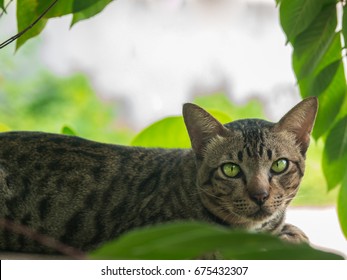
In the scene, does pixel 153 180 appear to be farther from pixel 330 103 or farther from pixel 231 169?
pixel 330 103

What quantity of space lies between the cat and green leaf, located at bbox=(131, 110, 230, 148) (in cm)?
2

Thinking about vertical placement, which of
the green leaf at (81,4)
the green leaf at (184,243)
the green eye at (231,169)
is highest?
the green leaf at (81,4)

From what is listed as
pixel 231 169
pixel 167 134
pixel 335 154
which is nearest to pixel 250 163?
pixel 231 169

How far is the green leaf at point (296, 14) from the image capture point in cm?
79

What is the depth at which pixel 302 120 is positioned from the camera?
3.02ft

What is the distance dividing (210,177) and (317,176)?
8.29ft

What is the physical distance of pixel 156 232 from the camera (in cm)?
25

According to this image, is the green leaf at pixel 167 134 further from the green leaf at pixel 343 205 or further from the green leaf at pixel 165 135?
the green leaf at pixel 343 205

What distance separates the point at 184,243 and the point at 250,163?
0.66 m


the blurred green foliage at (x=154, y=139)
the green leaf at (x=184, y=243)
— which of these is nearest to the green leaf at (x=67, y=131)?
the blurred green foliage at (x=154, y=139)

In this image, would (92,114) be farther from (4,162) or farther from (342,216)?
(342,216)

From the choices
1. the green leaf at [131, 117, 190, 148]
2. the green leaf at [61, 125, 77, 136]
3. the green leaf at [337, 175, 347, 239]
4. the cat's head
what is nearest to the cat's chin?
the cat's head

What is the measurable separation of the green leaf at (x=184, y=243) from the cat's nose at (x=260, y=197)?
0.60 m

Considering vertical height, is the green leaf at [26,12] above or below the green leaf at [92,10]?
below
